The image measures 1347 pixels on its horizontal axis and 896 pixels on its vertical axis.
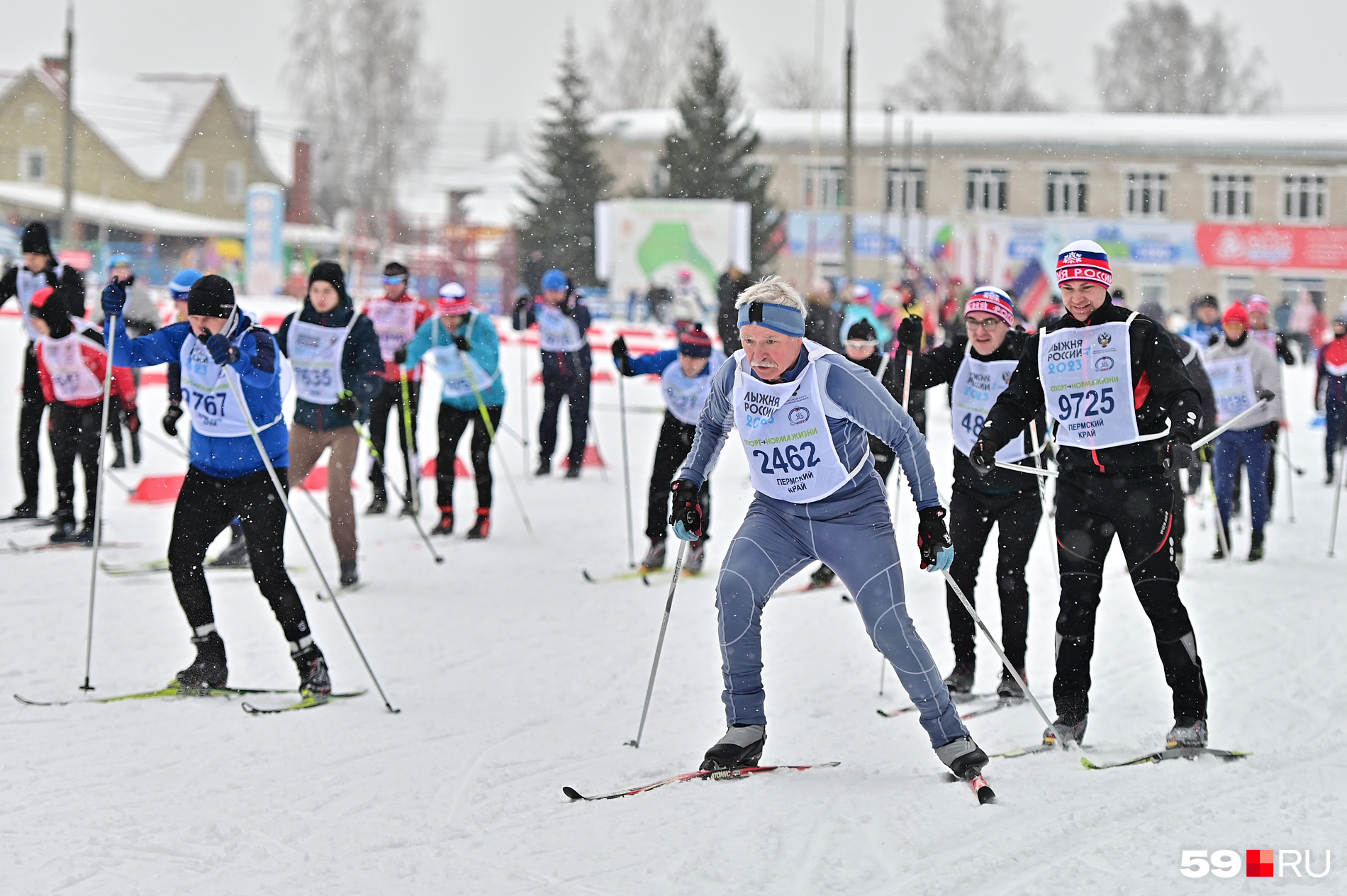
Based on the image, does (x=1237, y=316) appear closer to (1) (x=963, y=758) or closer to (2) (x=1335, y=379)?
(2) (x=1335, y=379)

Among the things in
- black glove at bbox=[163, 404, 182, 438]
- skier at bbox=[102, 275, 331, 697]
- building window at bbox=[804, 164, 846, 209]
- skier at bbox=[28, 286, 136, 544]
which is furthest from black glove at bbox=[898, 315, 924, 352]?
building window at bbox=[804, 164, 846, 209]

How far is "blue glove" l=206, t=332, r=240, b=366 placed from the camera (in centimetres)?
521

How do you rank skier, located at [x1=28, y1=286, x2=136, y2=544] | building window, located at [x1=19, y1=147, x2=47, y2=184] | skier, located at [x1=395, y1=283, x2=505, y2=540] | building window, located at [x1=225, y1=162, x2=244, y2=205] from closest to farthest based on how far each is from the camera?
skier, located at [x1=28, y1=286, x2=136, y2=544]
skier, located at [x1=395, y1=283, x2=505, y2=540]
building window, located at [x1=19, y1=147, x2=47, y2=184]
building window, located at [x1=225, y1=162, x2=244, y2=205]

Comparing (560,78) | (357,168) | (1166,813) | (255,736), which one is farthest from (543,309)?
(357,168)

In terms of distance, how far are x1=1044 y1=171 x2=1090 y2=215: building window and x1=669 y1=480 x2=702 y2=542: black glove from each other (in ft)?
137

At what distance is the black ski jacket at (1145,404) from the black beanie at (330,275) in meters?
4.12

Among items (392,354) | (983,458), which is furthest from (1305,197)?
(983,458)

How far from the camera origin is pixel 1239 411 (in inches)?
360

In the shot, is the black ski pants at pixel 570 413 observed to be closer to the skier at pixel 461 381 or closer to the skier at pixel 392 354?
the skier at pixel 392 354

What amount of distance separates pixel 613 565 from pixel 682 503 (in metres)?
4.31

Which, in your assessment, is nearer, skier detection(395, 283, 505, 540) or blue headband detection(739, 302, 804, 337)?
blue headband detection(739, 302, 804, 337)

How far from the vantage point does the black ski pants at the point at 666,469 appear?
8102 millimetres

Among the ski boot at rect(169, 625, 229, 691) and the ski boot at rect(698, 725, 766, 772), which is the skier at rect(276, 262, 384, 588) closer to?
the ski boot at rect(169, 625, 229, 691)

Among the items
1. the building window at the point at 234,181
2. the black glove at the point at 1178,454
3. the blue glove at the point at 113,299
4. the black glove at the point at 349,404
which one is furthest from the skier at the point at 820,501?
the building window at the point at 234,181
